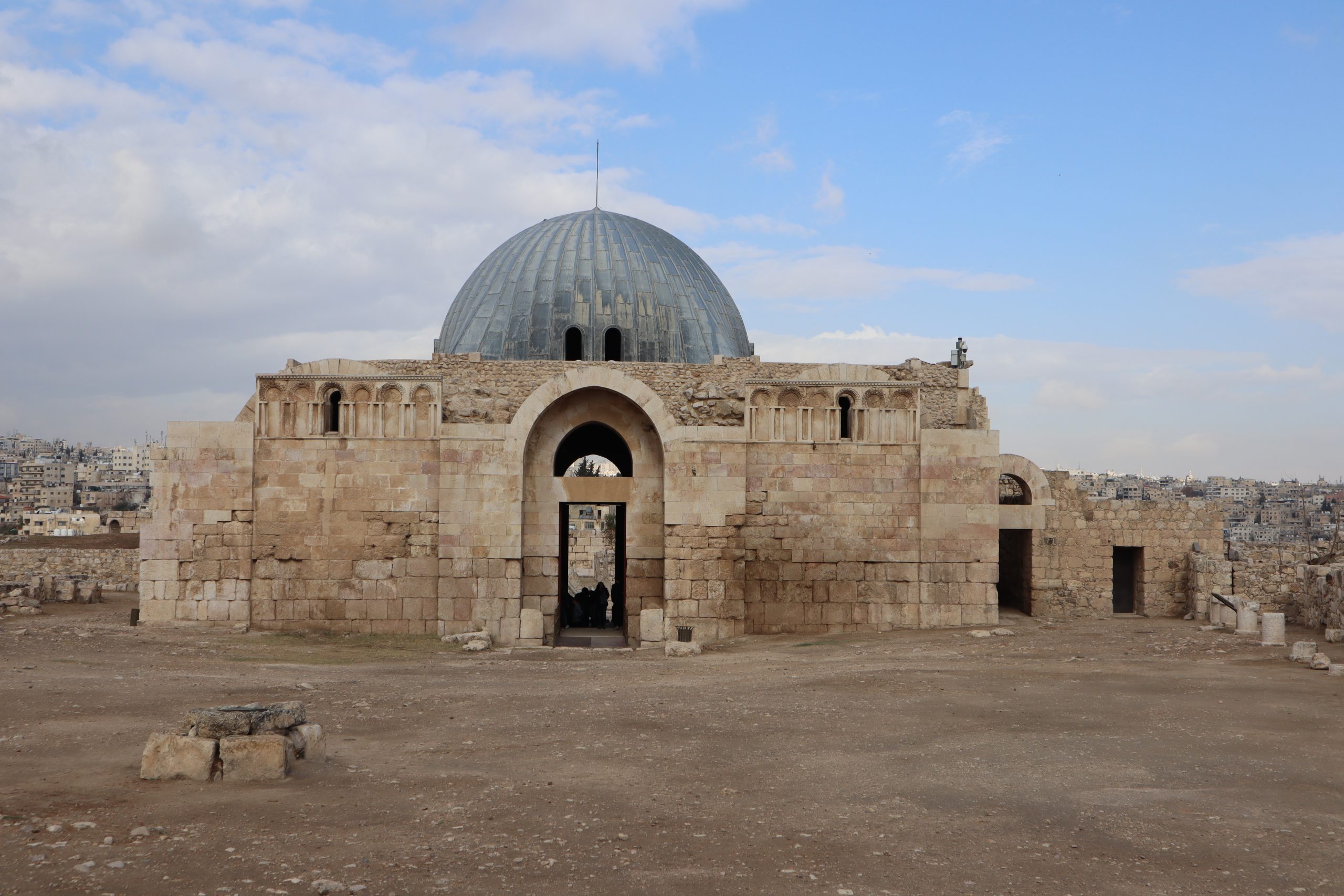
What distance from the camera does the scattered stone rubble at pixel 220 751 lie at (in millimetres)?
6715

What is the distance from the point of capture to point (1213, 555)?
63.2 ft

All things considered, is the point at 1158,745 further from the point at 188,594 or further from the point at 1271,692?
the point at 188,594

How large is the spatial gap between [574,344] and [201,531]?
8953mm

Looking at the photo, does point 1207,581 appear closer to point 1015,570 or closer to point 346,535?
point 1015,570

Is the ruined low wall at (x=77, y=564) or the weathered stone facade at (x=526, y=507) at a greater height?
the weathered stone facade at (x=526, y=507)

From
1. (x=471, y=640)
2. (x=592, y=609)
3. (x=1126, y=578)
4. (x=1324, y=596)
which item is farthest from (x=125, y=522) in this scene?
(x=1324, y=596)

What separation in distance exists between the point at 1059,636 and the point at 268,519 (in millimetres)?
13459

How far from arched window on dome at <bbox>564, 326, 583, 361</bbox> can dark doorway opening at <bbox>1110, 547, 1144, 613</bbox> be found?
12041mm

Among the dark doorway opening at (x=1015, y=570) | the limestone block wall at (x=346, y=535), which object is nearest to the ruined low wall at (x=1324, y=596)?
the dark doorway opening at (x=1015, y=570)

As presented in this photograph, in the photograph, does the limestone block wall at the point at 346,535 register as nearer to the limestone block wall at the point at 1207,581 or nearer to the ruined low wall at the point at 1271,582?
the limestone block wall at the point at 1207,581

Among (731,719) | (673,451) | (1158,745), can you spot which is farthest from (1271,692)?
(673,451)

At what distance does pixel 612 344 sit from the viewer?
22.5 meters

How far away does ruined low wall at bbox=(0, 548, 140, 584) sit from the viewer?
30.0 meters

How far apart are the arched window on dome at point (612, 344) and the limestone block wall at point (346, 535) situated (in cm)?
639
